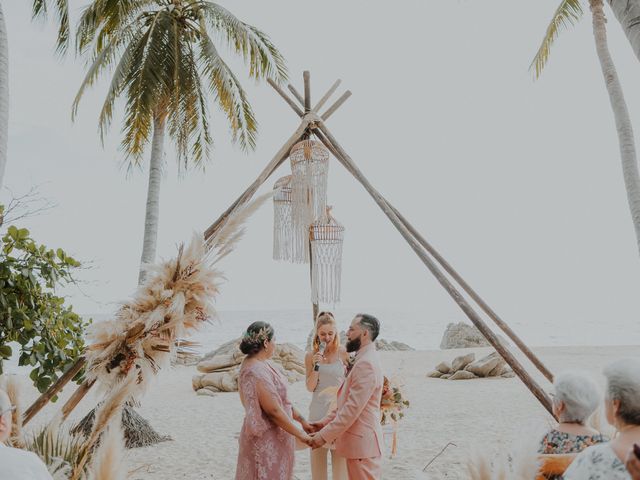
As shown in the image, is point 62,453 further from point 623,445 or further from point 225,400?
point 225,400

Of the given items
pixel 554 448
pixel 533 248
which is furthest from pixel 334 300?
pixel 533 248

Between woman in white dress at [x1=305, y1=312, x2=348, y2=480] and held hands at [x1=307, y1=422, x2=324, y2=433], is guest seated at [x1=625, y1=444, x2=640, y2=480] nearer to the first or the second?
held hands at [x1=307, y1=422, x2=324, y2=433]

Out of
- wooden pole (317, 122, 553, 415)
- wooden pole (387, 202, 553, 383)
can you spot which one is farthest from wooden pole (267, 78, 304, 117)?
wooden pole (387, 202, 553, 383)

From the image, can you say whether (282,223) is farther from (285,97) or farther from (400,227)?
(400,227)

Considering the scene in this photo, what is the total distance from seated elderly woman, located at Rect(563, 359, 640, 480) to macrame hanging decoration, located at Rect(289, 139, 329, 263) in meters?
3.65

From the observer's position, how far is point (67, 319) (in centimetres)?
237

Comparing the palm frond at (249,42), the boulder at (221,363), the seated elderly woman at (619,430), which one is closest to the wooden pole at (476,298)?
the seated elderly woman at (619,430)

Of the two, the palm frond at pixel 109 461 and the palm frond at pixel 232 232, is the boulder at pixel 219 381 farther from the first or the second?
the palm frond at pixel 109 461

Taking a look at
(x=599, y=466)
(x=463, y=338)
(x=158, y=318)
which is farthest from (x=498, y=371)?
(x=158, y=318)

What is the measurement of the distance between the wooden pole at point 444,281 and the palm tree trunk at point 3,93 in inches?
104

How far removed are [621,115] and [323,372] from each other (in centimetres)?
542

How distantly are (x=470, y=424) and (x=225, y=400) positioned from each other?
204 inches

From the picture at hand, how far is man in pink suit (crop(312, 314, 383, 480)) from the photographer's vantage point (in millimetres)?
2596

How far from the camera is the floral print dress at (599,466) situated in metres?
1.17
